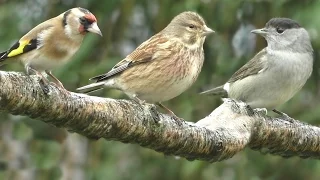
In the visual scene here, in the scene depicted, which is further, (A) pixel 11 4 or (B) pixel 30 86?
(A) pixel 11 4

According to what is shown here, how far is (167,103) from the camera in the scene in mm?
7543

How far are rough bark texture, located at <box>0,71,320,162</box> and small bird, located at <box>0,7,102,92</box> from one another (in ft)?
3.09

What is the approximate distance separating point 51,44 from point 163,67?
2.36 ft

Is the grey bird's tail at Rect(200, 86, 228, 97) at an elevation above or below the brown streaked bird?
below

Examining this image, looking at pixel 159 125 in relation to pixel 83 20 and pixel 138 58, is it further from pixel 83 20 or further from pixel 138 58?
pixel 138 58

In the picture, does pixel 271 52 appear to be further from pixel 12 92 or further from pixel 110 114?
pixel 12 92

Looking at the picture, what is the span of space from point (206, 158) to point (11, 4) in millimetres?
3480

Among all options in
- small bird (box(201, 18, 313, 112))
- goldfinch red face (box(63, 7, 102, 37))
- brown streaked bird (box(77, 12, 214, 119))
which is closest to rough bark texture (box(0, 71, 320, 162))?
brown streaked bird (box(77, 12, 214, 119))

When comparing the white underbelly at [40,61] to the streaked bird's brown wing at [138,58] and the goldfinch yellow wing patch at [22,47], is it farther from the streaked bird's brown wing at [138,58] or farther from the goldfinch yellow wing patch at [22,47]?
the streaked bird's brown wing at [138,58]

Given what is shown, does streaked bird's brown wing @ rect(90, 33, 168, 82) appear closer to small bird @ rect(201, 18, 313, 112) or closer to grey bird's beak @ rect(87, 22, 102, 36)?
grey bird's beak @ rect(87, 22, 102, 36)

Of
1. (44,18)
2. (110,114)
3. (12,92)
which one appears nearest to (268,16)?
(44,18)

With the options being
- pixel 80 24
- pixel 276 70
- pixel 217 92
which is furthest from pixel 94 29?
pixel 217 92

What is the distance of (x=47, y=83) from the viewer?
3.79m

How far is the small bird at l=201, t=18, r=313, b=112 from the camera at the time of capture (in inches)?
238
